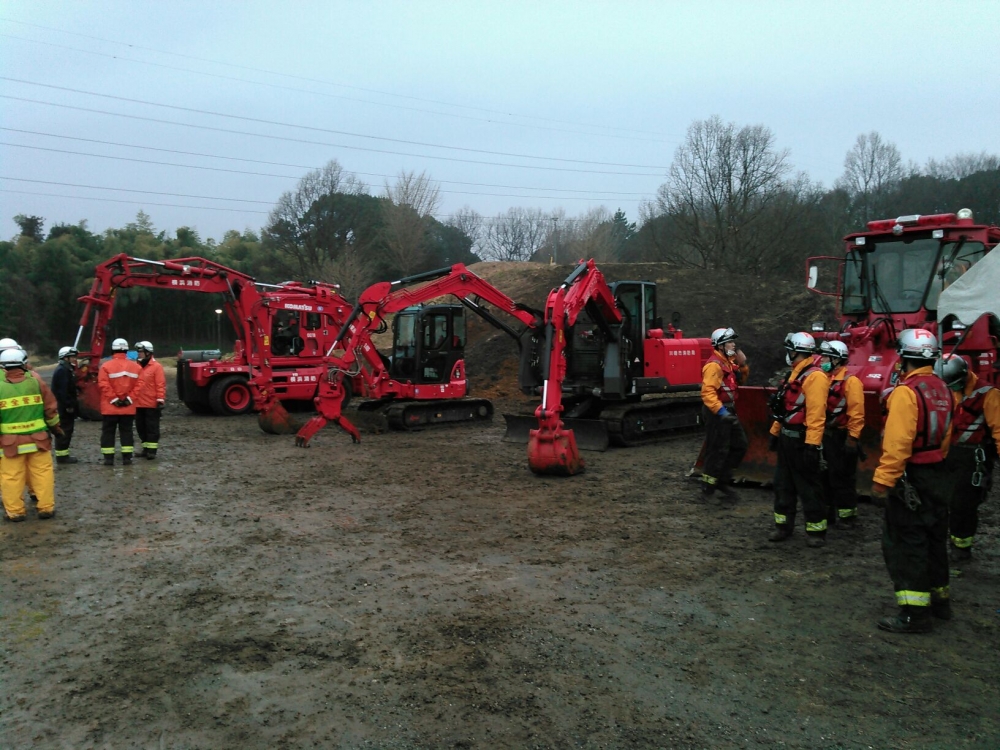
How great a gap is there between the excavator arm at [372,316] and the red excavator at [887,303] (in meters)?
4.34

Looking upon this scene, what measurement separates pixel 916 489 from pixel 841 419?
2.32 meters

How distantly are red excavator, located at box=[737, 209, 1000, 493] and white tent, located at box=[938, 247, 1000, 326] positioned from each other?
2737mm

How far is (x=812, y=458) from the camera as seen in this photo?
691 cm

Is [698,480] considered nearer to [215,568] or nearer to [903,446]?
[903,446]

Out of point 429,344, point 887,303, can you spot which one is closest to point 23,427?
point 429,344

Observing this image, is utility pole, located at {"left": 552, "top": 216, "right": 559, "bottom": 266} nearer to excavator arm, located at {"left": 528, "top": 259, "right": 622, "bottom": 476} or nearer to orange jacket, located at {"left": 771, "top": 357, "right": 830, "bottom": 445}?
excavator arm, located at {"left": 528, "top": 259, "right": 622, "bottom": 476}

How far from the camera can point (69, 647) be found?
4.88 metres

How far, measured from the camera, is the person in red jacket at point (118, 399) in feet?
36.7

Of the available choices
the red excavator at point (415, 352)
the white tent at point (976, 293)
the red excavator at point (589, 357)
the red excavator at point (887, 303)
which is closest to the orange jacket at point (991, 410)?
the white tent at point (976, 293)

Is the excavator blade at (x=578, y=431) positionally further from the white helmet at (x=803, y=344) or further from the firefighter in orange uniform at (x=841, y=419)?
the white helmet at (x=803, y=344)

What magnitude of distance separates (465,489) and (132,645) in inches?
205

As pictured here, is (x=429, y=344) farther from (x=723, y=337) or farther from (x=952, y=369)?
(x=952, y=369)

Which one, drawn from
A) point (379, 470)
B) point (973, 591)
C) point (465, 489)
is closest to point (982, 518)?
point (973, 591)

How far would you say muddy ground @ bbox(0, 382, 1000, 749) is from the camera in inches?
153
